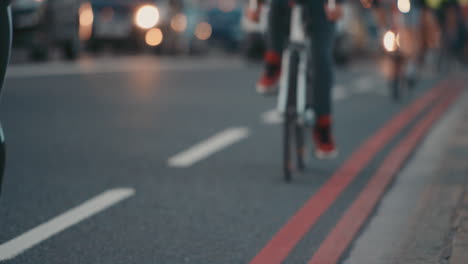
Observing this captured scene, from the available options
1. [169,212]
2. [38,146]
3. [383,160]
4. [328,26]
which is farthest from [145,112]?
[169,212]

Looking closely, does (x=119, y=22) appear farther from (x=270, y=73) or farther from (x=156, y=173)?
(x=156, y=173)

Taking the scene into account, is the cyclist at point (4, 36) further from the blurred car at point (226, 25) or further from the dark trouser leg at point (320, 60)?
the blurred car at point (226, 25)

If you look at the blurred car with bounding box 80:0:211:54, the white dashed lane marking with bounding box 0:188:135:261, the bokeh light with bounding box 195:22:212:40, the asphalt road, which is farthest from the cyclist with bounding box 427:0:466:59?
the white dashed lane marking with bounding box 0:188:135:261

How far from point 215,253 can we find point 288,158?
6.86 feet

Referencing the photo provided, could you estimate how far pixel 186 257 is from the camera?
15.5ft

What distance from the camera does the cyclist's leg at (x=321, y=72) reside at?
6.96 meters

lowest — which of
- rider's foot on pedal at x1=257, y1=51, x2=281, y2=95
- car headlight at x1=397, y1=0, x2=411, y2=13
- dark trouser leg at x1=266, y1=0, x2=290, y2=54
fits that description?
rider's foot on pedal at x1=257, y1=51, x2=281, y2=95

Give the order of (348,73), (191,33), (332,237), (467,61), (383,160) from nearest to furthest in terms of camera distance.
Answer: (332,237)
(383,160)
(348,73)
(467,61)
(191,33)

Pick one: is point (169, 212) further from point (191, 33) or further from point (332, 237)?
point (191, 33)

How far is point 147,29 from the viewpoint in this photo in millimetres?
23625

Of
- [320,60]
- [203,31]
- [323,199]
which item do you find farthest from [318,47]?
[203,31]

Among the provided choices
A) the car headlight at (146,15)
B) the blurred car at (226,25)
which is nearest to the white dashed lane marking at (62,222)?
the car headlight at (146,15)

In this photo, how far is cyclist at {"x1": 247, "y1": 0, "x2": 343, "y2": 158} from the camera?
6.95 metres

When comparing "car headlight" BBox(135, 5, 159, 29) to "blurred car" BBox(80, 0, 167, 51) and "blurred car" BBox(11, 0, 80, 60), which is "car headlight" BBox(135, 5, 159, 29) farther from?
"blurred car" BBox(11, 0, 80, 60)
